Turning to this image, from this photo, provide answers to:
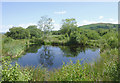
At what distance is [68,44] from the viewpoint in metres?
13.7

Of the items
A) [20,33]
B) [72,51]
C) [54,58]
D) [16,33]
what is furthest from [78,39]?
[16,33]

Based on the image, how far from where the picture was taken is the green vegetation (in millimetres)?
2098

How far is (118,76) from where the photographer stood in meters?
1.74

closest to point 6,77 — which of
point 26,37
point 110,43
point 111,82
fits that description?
point 111,82

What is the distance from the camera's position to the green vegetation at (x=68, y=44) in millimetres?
2098

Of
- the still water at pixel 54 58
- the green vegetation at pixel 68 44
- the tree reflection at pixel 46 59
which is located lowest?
the tree reflection at pixel 46 59

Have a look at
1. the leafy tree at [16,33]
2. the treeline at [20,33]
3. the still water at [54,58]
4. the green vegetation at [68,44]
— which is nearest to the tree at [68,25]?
the green vegetation at [68,44]

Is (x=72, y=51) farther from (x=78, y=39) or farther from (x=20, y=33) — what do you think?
(x=20, y=33)

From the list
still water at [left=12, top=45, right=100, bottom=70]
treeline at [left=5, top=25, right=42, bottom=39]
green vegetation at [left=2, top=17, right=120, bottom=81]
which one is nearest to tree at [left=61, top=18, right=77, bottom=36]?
green vegetation at [left=2, top=17, right=120, bottom=81]

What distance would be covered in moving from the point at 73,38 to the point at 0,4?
1138cm

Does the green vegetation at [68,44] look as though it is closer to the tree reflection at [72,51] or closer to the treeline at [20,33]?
the treeline at [20,33]

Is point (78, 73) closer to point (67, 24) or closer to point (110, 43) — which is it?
point (110, 43)

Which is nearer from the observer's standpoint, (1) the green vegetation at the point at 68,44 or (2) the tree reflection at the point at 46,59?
(1) the green vegetation at the point at 68,44

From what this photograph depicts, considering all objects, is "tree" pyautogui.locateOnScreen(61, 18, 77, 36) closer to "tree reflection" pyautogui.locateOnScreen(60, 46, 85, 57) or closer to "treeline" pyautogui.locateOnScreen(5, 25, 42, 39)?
"treeline" pyautogui.locateOnScreen(5, 25, 42, 39)
